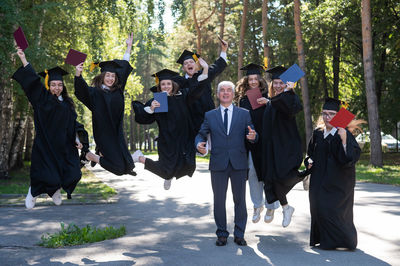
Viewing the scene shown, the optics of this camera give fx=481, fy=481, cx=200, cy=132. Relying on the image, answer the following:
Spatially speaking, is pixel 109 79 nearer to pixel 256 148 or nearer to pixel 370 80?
pixel 256 148

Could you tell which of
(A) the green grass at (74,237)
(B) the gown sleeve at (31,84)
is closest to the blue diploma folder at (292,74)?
(B) the gown sleeve at (31,84)

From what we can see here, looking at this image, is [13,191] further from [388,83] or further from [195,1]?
[388,83]

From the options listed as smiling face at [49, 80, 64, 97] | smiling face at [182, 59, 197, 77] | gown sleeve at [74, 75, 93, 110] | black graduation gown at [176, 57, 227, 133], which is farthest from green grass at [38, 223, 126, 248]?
smiling face at [182, 59, 197, 77]

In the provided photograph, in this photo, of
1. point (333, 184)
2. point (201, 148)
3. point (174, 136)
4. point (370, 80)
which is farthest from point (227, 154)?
point (370, 80)

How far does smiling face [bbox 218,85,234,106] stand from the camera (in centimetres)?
716

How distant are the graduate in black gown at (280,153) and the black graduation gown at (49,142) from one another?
9.59ft

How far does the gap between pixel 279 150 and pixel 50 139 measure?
137 inches

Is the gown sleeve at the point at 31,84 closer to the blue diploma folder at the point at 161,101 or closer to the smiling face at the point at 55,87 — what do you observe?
the smiling face at the point at 55,87

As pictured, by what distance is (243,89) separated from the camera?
8125 millimetres

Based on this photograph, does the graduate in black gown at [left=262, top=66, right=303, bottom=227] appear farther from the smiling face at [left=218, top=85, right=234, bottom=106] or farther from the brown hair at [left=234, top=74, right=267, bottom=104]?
the smiling face at [left=218, top=85, right=234, bottom=106]

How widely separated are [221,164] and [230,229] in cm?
170

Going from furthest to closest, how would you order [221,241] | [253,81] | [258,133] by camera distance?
1. [253,81]
2. [258,133]
3. [221,241]

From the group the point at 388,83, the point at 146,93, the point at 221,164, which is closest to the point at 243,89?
the point at 221,164

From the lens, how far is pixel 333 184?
6.78 metres
